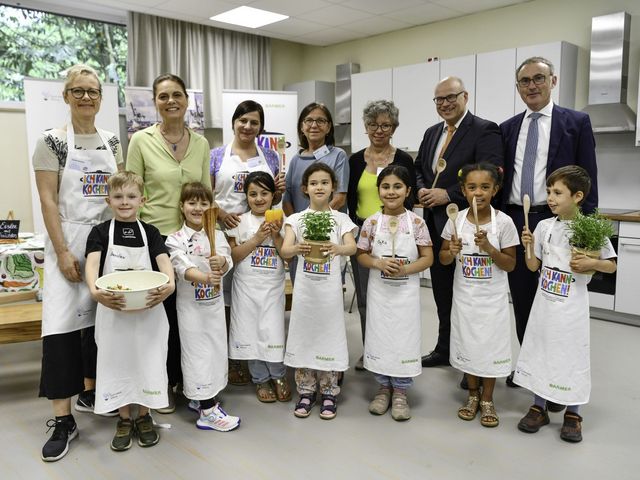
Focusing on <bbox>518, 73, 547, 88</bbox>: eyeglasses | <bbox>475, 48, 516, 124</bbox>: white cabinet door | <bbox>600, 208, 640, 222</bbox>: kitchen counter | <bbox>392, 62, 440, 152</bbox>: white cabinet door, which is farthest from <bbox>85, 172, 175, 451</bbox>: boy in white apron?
<bbox>392, 62, 440, 152</bbox>: white cabinet door

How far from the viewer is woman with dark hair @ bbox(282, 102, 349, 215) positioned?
281cm

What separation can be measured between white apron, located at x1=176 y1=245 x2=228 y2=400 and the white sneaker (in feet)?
0.27

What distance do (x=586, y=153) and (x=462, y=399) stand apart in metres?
1.38

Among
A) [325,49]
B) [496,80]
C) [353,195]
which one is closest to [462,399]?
[353,195]

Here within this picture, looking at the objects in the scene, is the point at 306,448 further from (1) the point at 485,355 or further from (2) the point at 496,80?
(2) the point at 496,80

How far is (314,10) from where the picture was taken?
5.36 meters

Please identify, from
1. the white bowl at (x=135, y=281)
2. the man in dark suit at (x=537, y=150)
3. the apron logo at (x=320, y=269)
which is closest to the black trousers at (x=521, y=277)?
the man in dark suit at (x=537, y=150)

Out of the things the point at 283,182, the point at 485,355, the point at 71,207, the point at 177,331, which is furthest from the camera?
the point at 283,182

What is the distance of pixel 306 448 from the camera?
2293 millimetres

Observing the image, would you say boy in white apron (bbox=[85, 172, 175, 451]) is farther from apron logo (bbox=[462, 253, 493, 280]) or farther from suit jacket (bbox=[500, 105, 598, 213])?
suit jacket (bbox=[500, 105, 598, 213])

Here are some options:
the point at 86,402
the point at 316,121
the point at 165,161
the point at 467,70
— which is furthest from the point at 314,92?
the point at 86,402

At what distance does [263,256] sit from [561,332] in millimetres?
1391

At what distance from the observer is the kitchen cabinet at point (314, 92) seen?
22.0ft

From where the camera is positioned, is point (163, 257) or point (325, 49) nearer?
point (163, 257)
